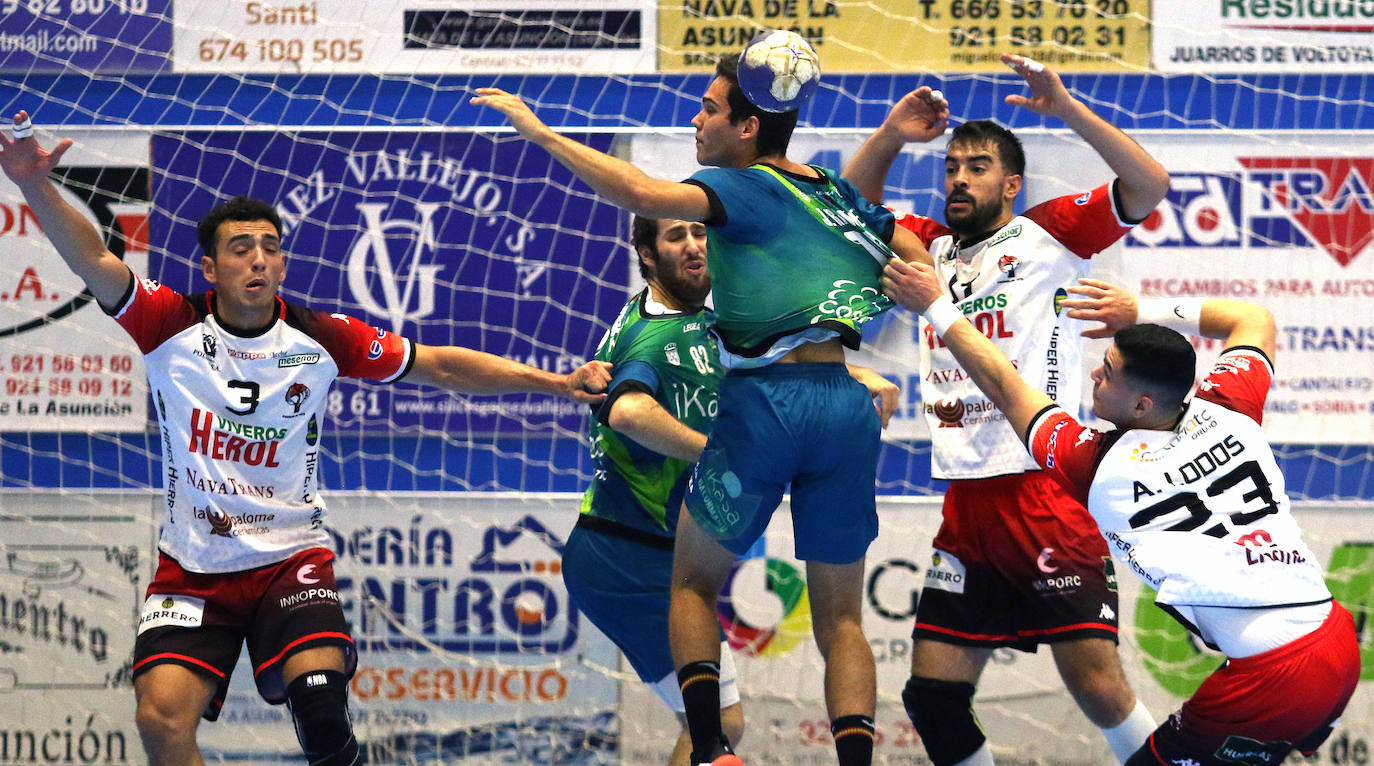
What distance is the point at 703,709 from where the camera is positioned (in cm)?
399

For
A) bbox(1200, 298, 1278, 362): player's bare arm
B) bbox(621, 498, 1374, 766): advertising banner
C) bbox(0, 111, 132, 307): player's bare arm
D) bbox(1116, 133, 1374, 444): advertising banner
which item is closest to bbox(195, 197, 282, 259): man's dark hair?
bbox(0, 111, 132, 307): player's bare arm

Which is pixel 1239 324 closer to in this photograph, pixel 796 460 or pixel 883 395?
pixel 883 395

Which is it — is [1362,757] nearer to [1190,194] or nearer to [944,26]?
[1190,194]

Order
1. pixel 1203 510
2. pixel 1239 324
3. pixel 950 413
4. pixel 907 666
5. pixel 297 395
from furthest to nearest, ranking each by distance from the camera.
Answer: pixel 907 666 < pixel 950 413 < pixel 297 395 < pixel 1239 324 < pixel 1203 510

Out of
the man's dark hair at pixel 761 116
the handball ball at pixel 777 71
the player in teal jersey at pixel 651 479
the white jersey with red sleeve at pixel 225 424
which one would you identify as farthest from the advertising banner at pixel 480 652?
the handball ball at pixel 777 71

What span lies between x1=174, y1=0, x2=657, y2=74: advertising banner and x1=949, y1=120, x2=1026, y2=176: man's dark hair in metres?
2.36

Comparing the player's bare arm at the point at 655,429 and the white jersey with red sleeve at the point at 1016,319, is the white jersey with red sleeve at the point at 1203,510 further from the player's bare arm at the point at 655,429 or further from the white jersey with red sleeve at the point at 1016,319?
the player's bare arm at the point at 655,429

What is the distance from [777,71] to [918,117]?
1.07 metres

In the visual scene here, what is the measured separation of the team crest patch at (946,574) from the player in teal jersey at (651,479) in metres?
0.72

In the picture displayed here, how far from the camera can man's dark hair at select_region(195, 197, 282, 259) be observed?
4730 mm

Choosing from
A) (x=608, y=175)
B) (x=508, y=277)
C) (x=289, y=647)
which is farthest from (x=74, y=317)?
(x=608, y=175)

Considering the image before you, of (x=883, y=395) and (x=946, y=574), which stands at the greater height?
(x=883, y=395)

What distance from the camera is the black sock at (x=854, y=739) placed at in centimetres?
401

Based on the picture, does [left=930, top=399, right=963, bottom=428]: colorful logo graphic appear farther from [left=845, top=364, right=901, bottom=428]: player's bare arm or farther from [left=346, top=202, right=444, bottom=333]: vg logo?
[left=346, top=202, right=444, bottom=333]: vg logo
